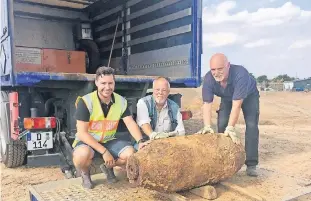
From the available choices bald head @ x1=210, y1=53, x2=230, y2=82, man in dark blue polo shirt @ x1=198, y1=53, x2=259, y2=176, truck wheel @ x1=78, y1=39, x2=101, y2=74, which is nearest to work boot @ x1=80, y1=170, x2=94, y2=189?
man in dark blue polo shirt @ x1=198, y1=53, x2=259, y2=176

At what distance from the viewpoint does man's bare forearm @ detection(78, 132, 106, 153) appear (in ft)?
10.5

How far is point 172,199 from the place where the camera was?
288cm

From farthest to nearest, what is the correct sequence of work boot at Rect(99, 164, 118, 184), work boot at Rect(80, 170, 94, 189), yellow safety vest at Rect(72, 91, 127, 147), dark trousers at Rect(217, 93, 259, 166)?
dark trousers at Rect(217, 93, 259, 166) → work boot at Rect(99, 164, 118, 184) → yellow safety vest at Rect(72, 91, 127, 147) → work boot at Rect(80, 170, 94, 189)

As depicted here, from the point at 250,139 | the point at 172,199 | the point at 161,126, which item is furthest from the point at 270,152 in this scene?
the point at 172,199

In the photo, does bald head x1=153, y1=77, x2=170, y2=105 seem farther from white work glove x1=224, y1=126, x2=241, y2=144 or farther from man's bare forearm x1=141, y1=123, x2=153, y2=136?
white work glove x1=224, y1=126, x2=241, y2=144

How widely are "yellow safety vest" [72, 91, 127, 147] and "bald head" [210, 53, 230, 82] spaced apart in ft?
3.28

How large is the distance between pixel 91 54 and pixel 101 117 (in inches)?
184

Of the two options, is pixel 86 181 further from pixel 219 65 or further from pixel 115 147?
pixel 219 65

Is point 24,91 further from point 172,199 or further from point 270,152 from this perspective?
point 270,152

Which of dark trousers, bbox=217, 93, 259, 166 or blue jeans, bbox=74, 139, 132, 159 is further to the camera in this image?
dark trousers, bbox=217, 93, 259, 166

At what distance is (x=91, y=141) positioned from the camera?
3211 millimetres

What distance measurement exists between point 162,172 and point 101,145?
0.74m

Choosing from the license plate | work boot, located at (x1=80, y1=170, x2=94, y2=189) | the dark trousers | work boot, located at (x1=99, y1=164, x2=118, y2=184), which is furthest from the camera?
the license plate

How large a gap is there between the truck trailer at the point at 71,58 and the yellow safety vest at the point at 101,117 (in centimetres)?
108
